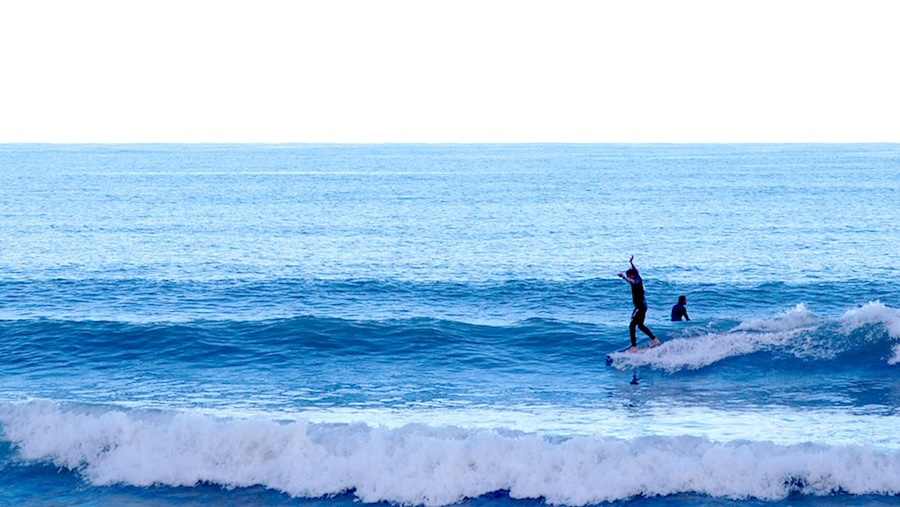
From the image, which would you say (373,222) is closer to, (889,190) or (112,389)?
(112,389)

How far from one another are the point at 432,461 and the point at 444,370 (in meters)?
7.10

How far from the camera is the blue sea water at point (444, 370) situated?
12.8m

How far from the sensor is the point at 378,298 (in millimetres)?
28750

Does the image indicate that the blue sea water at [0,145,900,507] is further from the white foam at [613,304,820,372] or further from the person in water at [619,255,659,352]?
the person in water at [619,255,659,352]

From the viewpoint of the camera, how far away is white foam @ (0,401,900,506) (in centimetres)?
1244

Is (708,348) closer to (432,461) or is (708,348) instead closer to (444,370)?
(444,370)

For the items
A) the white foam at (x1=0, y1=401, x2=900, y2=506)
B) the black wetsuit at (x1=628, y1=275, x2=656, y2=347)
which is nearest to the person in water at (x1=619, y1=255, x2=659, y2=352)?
the black wetsuit at (x1=628, y1=275, x2=656, y2=347)

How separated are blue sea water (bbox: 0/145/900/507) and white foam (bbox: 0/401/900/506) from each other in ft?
0.11

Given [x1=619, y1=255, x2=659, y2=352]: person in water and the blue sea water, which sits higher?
[x1=619, y1=255, x2=659, y2=352]: person in water

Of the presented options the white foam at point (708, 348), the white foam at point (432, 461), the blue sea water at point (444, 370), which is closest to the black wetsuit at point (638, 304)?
the white foam at point (708, 348)

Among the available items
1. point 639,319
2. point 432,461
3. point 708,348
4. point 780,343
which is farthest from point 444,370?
point 780,343

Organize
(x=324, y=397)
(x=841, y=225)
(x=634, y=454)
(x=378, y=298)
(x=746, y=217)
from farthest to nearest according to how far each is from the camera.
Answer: (x=746, y=217) < (x=841, y=225) < (x=378, y=298) < (x=324, y=397) < (x=634, y=454)

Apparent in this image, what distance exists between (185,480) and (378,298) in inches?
615

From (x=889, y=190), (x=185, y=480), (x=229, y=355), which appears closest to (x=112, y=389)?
(x=229, y=355)
